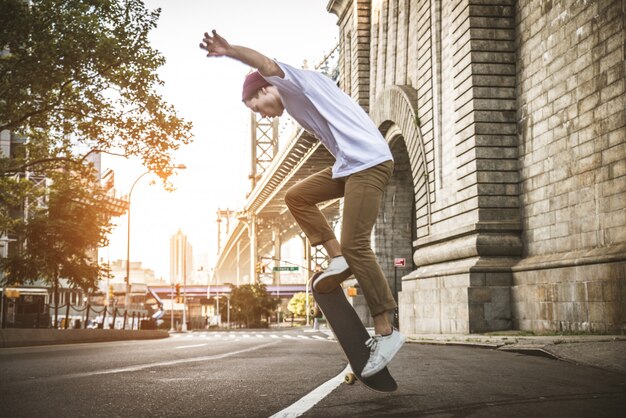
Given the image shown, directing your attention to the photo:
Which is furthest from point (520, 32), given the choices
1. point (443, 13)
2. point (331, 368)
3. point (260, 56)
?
point (260, 56)

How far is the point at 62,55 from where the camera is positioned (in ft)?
56.1

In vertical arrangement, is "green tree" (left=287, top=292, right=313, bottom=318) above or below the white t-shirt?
below

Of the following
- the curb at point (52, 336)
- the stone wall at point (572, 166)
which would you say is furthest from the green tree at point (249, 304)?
the stone wall at point (572, 166)

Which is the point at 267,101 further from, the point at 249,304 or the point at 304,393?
the point at 249,304

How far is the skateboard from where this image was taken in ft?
12.1

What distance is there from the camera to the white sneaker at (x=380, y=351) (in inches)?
142

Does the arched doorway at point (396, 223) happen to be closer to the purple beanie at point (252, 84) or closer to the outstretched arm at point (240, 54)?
the purple beanie at point (252, 84)

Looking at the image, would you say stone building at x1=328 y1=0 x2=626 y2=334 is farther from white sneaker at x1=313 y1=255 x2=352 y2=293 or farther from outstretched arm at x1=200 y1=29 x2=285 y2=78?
outstretched arm at x1=200 y1=29 x2=285 y2=78

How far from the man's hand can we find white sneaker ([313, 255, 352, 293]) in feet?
4.07

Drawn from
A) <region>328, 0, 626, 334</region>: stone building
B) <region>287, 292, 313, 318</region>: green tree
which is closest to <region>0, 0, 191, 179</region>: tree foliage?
<region>328, 0, 626, 334</region>: stone building

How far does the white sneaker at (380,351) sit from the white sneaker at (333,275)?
38 centimetres

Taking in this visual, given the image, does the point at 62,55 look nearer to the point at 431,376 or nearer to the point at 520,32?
the point at 520,32

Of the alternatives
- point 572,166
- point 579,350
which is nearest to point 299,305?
point 572,166

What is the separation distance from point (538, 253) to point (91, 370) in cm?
1101
